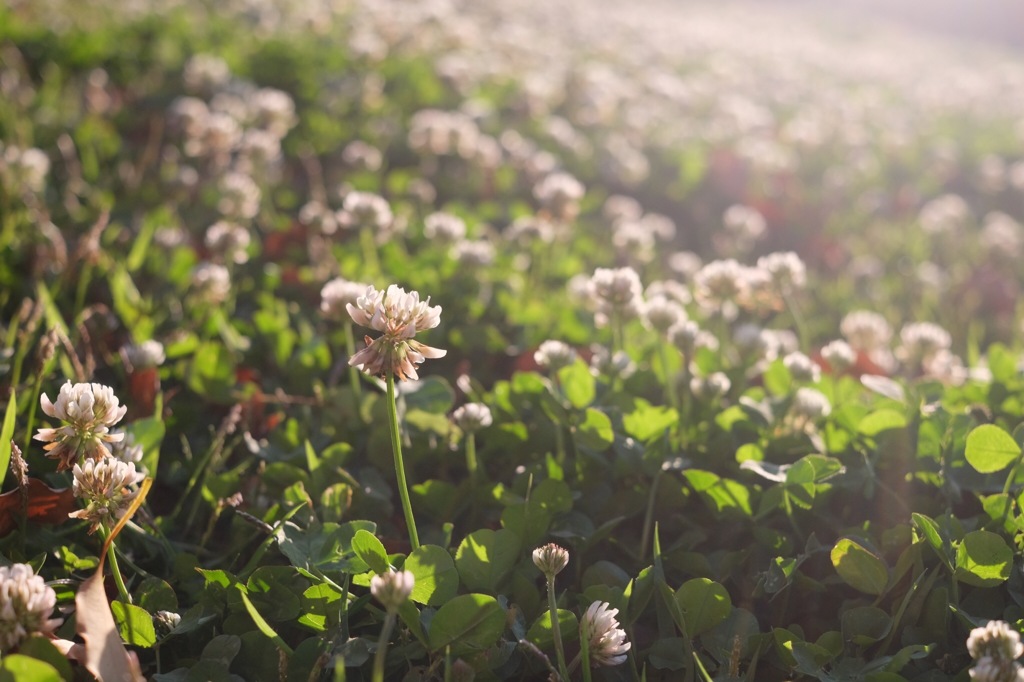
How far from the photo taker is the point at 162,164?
329cm

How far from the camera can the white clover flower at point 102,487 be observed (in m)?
1.25

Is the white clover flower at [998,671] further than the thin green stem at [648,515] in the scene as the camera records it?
No

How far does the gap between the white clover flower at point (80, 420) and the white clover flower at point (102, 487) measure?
43 millimetres

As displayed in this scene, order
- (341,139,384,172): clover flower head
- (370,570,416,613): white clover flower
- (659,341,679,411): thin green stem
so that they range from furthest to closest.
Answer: (341,139,384,172): clover flower head
(659,341,679,411): thin green stem
(370,570,416,613): white clover flower

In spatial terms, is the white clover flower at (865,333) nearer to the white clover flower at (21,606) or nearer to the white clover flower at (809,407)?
the white clover flower at (809,407)

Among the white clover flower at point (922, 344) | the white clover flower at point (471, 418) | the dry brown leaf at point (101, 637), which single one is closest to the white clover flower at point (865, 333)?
the white clover flower at point (922, 344)

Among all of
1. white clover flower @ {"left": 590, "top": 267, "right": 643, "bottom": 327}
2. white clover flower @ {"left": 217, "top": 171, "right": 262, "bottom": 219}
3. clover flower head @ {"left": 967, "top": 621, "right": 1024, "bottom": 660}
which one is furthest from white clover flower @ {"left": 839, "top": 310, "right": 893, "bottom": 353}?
white clover flower @ {"left": 217, "top": 171, "right": 262, "bottom": 219}

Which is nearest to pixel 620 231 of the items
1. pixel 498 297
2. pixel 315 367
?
pixel 498 297

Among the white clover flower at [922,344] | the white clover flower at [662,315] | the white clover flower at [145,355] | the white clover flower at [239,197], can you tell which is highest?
the white clover flower at [662,315]

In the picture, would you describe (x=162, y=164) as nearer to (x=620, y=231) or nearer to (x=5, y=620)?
(x=620, y=231)

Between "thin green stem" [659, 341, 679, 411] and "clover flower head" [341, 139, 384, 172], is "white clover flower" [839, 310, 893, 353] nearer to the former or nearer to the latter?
"thin green stem" [659, 341, 679, 411]

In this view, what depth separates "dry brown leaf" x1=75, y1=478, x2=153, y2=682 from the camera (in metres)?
1.14

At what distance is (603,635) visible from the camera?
1238mm

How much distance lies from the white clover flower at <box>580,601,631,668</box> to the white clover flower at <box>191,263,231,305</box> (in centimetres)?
128
